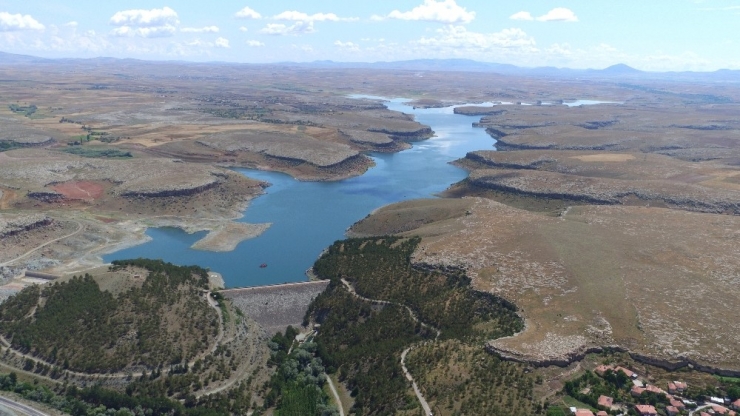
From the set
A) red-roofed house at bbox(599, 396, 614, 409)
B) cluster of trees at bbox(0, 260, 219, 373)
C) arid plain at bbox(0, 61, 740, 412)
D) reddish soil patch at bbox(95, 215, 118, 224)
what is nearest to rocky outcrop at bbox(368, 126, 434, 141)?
arid plain at bbox(0, 61, 740, 412)

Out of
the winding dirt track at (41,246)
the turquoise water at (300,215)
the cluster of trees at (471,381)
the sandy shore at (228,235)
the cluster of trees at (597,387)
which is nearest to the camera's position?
the cluster of trees at (471,381)

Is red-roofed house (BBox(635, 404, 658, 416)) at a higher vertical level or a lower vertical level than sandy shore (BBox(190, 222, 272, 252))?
higher

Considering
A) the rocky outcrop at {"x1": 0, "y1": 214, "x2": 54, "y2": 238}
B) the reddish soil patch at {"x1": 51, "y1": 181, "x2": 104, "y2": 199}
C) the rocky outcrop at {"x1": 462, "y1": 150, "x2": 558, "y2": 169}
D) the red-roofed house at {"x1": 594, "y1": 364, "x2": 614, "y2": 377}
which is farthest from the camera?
the rocky outcrop at {"x1": 462, "y1": 150, "x2": 558, "y2": 169}

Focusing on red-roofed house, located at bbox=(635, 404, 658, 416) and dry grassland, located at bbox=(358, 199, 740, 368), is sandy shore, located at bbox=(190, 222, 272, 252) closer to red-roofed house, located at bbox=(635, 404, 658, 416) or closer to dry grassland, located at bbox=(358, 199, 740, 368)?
dry grassland, located at bbox=(358, 199, 740, 368)

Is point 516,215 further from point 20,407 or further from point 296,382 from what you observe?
point 20,407

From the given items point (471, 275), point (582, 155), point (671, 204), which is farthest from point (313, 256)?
point (582, 155)

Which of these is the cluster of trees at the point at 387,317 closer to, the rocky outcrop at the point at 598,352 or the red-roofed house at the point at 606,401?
the rocky outcrop at the point at 598,352

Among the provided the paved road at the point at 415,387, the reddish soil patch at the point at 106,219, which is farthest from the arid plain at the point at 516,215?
the paved road at the point at 415,387
